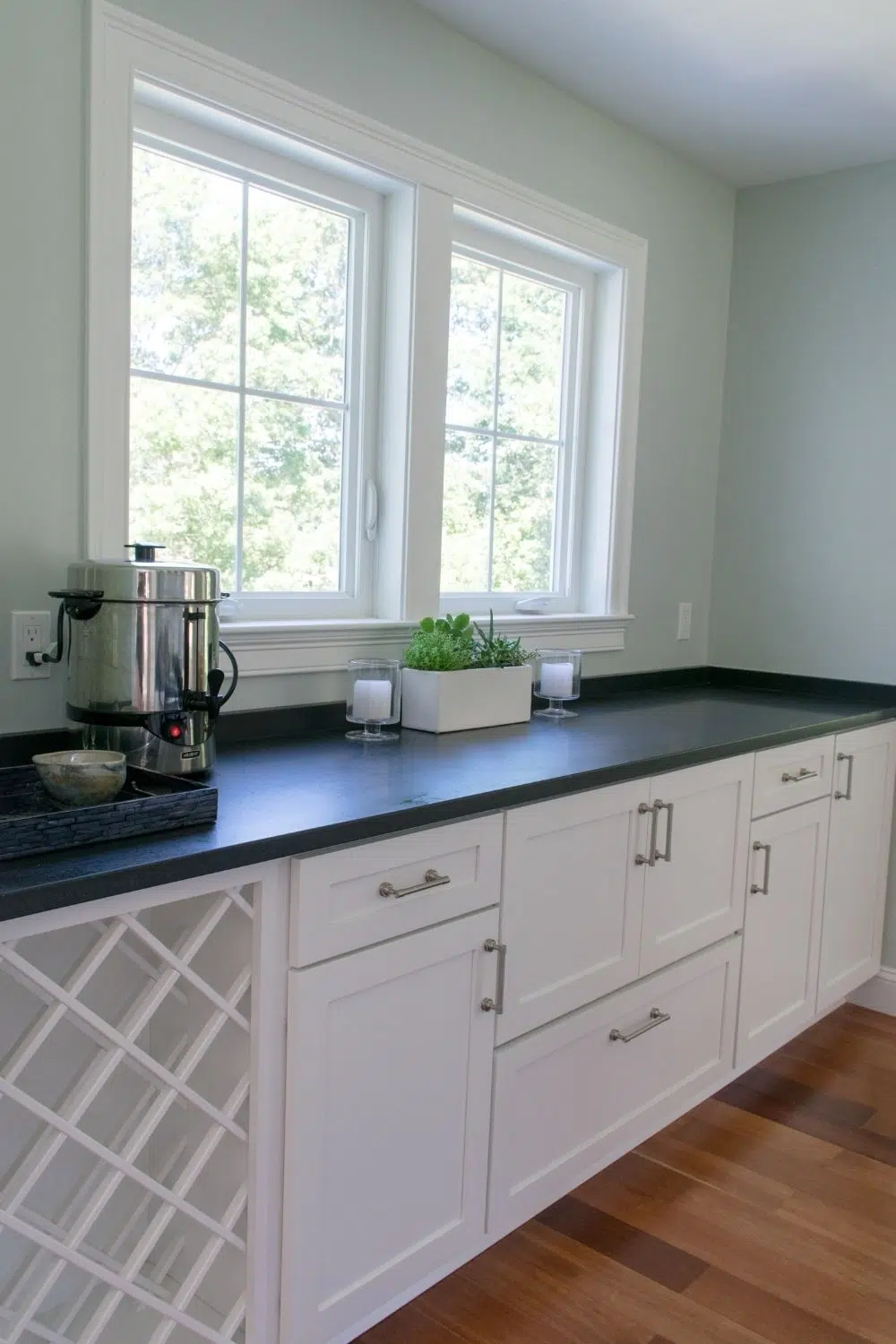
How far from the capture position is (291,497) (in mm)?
2316

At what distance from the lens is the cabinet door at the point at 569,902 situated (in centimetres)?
185

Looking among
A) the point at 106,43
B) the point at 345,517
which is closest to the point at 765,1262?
the point at 345,517

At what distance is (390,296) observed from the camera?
2.41m

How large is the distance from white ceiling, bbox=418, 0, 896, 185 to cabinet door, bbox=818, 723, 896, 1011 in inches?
58.7

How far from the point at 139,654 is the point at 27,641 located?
0.84 feet

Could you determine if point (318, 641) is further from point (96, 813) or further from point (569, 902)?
point (96, 813)

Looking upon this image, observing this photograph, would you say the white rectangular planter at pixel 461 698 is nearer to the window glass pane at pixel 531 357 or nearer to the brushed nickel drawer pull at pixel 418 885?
the brushed nickel drawer pull at pixel 418 885

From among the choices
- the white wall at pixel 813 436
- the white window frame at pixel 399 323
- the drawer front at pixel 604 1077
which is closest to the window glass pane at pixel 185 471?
the white window frame at pixel 399 323

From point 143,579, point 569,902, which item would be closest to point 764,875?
point 569,902

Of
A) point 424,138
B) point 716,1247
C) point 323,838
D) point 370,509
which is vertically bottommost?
point 716,1247

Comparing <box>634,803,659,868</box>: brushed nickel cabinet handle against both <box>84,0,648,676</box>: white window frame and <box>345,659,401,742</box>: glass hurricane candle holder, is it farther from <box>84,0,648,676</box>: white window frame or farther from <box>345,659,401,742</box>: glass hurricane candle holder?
<box>84,0,648,676</box>: white window frame

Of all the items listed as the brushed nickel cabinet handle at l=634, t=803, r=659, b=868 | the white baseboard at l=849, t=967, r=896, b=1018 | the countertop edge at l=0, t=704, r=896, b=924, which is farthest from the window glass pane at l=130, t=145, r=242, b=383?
the white baseboard at l=849, t=967, r=896, b=1018

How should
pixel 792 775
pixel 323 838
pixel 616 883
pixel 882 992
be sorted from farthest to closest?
pixel 882 992, pixel 792 775, pixel 616 883, pixel 323 838

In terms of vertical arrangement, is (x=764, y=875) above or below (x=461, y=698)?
below
